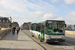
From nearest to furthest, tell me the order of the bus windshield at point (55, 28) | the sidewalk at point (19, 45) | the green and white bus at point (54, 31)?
the sidewalk at point (19, 45)
the green and white bus at point (54, 31)
the bus windshield at point (55, 28)

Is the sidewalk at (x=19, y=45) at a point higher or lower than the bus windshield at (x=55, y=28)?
lower

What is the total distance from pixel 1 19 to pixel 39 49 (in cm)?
10325

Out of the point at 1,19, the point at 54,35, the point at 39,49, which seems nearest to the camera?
the point at 39,49

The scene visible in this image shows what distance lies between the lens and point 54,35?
11.5 metres

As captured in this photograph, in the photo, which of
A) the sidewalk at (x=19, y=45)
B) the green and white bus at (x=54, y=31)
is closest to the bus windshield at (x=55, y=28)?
the green and white bus at (x=54, y=31)

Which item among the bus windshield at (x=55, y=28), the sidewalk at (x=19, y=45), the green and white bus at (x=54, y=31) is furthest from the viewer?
the bus windshield at (x=55, y=28)

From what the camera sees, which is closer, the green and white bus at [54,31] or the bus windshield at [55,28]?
the green and white bus at [54,31]

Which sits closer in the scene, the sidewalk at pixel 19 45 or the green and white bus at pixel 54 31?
the sidewalk at pixel 19 45

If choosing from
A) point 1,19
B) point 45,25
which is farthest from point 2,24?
point 45,25

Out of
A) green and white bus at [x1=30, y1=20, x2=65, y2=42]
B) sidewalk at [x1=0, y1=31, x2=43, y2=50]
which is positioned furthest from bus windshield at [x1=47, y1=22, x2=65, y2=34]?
sidewalk at [x1=0, y1=31, x2=43, y2=50]

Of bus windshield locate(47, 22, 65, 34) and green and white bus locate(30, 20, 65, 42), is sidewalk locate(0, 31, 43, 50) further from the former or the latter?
bus windshield locate(47, 22, 65, 34)

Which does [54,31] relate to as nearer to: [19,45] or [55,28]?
[55,28]

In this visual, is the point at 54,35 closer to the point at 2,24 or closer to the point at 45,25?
the point at 45,25

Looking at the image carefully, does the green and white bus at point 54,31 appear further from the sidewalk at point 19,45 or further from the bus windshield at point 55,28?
the sidewalk at point 19,45
